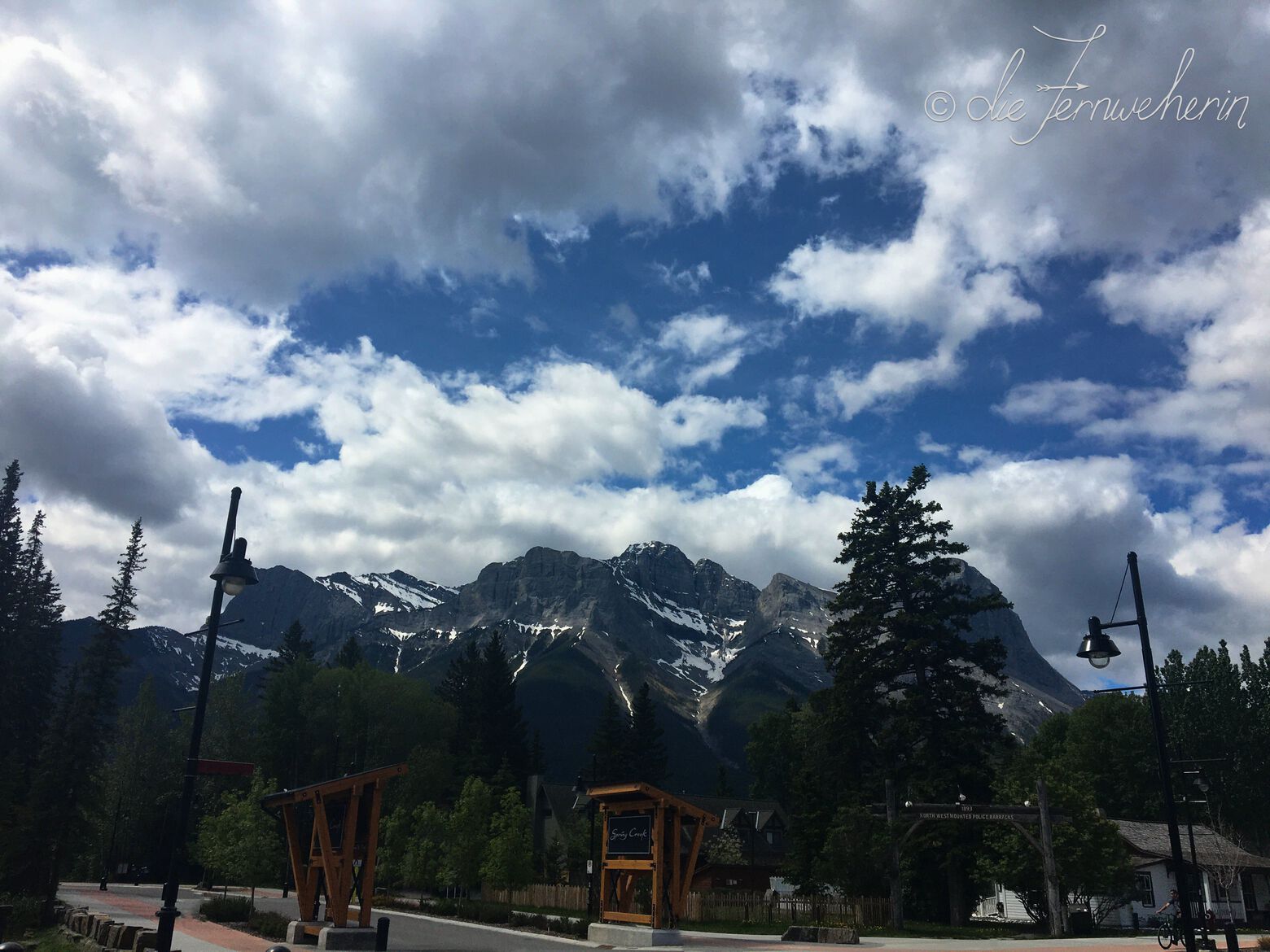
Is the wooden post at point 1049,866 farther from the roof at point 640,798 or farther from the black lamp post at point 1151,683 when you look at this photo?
the black lamp post at point 1151,683

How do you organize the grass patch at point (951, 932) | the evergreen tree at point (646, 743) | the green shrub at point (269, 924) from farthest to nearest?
the evergreen tree at point (646, 743) → the grass patch at point (951, 932) → the green shrub at point (269, 924)

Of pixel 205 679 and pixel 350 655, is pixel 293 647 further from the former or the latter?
pixel 205 679

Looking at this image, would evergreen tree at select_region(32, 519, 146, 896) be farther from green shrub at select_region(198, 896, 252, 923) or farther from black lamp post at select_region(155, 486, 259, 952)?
black lamp post at select_region(155, 486, 259, 952)


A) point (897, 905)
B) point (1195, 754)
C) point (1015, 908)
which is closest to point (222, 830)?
point (897, 905)

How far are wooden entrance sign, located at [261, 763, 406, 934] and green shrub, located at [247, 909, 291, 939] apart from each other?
158 centimetres

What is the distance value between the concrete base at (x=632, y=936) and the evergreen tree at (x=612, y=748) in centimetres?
5626

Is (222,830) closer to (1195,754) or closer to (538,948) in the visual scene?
(538,948)

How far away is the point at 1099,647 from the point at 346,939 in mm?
18818

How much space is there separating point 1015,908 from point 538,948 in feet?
144

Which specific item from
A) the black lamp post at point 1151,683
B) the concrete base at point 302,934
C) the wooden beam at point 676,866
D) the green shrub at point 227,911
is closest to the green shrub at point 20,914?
the green shrub at point 227,911

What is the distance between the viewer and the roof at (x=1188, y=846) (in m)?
47.4

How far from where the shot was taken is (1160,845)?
175 feet

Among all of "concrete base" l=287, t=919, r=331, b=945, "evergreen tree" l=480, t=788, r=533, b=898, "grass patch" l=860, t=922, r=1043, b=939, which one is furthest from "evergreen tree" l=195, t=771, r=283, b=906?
"grass patch" l=860, t=922, r=1043, b=939

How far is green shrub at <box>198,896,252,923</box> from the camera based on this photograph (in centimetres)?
3225
